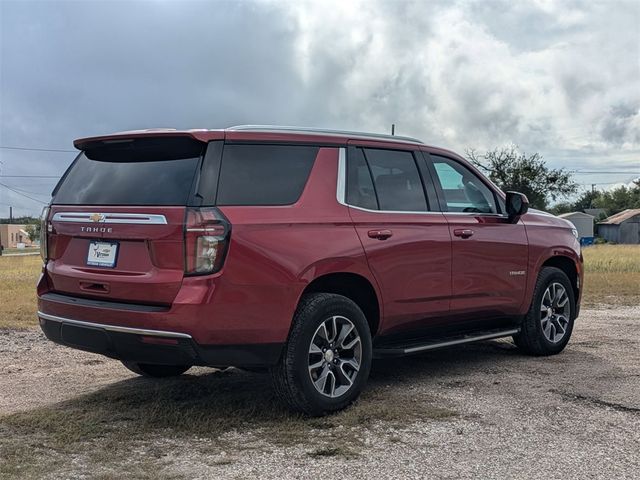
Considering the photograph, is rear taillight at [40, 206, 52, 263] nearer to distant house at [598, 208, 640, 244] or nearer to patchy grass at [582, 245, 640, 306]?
patchy grass at [582, 245, 640, 306]

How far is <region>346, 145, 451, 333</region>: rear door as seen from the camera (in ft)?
16.9

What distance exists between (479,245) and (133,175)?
300 centimetres

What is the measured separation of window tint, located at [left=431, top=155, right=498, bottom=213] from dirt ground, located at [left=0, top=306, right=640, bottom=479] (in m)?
1.46

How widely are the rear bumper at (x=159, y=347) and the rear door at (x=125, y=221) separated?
21 centimetres

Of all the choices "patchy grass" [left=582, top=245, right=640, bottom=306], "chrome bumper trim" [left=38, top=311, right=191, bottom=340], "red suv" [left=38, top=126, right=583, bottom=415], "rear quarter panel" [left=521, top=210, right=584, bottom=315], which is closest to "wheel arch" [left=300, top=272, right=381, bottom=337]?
"red suv" [left=38, top=126, right=583, bottom=415]

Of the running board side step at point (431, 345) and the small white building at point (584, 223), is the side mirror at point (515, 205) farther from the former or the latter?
the small white building at point (584, 223)

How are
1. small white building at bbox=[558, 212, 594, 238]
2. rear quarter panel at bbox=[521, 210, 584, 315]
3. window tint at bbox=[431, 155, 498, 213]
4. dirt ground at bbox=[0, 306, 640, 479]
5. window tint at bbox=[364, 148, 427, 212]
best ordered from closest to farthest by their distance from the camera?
dirt ground at bbox=[0, 306, 640, 479], window tint at bbox=[364, 148, 427, 212], window tint at bbox=[431, 155, 498, 213], rear quarter panel at bbox=[521, 210, 584, 315], small white building at bbox=[558, 212, 594, 238]

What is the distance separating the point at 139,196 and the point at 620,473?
322 cm

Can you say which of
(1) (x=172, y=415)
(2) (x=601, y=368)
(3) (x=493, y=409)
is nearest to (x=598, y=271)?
(2) (x=601, y=368)

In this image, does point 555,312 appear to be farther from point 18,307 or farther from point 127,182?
point 18,307

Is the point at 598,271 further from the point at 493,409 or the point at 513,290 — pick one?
the point at 493,409

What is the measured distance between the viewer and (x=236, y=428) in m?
4.53

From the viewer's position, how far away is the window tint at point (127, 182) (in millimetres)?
4391

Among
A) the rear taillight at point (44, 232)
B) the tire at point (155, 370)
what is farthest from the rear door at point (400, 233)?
the rear taillight at point (44, 232)
